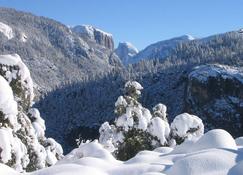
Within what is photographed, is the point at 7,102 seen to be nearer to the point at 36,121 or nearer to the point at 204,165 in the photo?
the point at 204,165

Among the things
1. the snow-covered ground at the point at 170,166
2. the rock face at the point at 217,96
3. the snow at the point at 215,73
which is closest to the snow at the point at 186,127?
the snow-covered ground at the point at 170,166

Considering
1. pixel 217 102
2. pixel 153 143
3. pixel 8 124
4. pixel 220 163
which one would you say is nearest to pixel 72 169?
pixel 220 163

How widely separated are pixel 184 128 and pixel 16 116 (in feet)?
48.7

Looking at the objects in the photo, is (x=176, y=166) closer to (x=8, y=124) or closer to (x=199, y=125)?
(x=8, y=124)

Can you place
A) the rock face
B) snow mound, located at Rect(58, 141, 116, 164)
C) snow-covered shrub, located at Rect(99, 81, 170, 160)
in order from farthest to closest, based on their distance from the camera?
the rock face
snow-covered shrub, located at Rect(99, 81, 170, 160)
snow mound, located at Rect(58, 141, 116, 164)

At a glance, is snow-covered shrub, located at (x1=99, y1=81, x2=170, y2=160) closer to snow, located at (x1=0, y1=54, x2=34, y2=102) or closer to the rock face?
snow, located at (x1=0, y1=54, x2=34, y2=102)

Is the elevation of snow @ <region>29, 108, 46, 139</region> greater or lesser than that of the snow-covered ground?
greater

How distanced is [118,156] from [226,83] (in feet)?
402

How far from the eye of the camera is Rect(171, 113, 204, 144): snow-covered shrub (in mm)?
29125

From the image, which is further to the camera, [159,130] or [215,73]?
[215,73]

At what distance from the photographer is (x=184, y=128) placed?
29281 mm

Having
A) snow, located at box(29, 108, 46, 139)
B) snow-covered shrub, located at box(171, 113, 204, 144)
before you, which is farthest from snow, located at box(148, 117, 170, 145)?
snow, located at box(29, 108, 46, 139)

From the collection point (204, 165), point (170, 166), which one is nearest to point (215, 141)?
point (170, 166)

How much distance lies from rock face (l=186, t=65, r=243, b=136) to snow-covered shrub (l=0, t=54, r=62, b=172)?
4487 inches
